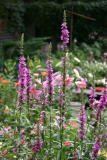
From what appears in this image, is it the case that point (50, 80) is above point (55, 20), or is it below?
above

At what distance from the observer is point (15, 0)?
46.8ft

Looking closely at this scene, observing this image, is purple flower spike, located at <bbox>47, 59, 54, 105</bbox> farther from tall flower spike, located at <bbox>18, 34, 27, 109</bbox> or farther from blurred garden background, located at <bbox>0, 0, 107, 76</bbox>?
blurred garden background, located at <bbox>0, 0, 107, 76</bbox>

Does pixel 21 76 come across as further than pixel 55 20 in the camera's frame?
No

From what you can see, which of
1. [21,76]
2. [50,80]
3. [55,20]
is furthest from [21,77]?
[55,20]

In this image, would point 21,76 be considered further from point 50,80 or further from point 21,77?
point 50,80

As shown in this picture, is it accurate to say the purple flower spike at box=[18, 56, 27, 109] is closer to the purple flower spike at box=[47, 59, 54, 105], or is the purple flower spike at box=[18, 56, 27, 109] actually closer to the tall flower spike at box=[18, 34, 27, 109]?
the tall flower spike at box=[18, 34, 27, 109]

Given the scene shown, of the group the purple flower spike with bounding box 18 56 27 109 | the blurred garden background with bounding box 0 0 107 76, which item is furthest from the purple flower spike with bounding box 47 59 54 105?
the blurred garden background with bounding box 0 0 107 76

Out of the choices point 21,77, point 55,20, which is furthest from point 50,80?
point 55,20

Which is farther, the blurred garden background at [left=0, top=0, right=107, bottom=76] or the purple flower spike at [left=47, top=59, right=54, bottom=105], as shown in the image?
the blurred garden background at [left=0, top=0, right=107, bottom=76]

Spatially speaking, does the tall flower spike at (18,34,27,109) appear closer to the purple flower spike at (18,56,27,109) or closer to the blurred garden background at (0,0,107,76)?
the purple flower spike at (18,56,27,109)

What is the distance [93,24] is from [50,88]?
36.8ft

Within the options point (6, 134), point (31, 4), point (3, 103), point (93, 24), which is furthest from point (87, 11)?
point (6, 134)

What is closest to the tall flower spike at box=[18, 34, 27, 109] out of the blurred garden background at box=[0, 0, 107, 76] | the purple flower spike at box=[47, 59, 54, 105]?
the purple flower spike at box=[47, 59, 54, 105]

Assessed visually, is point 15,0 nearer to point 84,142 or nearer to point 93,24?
point 93,24
